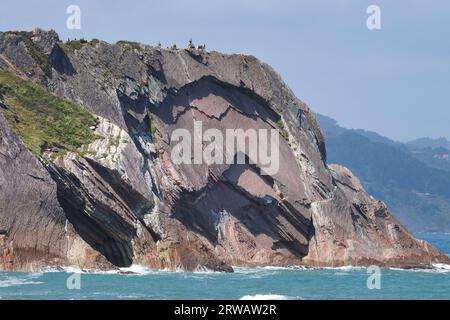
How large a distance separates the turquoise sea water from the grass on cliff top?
8755 mm

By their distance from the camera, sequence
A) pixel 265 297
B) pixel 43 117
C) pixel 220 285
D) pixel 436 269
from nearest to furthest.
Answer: pixel 265 297
pixel 220 285
pixel 43 117
pixel 436 269

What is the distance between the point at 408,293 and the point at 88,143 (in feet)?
70.9

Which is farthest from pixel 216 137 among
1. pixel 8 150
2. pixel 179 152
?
pixel 8 150

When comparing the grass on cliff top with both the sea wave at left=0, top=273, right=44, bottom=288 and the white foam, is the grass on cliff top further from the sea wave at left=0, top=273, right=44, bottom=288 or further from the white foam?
the white foam

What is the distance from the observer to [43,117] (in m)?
66.9

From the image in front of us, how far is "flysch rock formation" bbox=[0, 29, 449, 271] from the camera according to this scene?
58562 mm

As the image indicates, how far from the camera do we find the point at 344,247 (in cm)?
7788

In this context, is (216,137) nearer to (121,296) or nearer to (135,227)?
(135,227)

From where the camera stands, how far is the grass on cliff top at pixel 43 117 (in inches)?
2502

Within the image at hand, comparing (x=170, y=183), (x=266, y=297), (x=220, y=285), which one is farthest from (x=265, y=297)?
(x=170, y=183)

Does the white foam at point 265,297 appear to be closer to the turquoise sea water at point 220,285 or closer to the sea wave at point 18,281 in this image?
the turquoise sea water at point 220,285

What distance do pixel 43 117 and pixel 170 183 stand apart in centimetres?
1035

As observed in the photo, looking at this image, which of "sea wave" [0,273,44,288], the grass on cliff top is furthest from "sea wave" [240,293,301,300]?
the grass on cliff top

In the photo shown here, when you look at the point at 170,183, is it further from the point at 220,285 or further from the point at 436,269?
the point at 436,269
